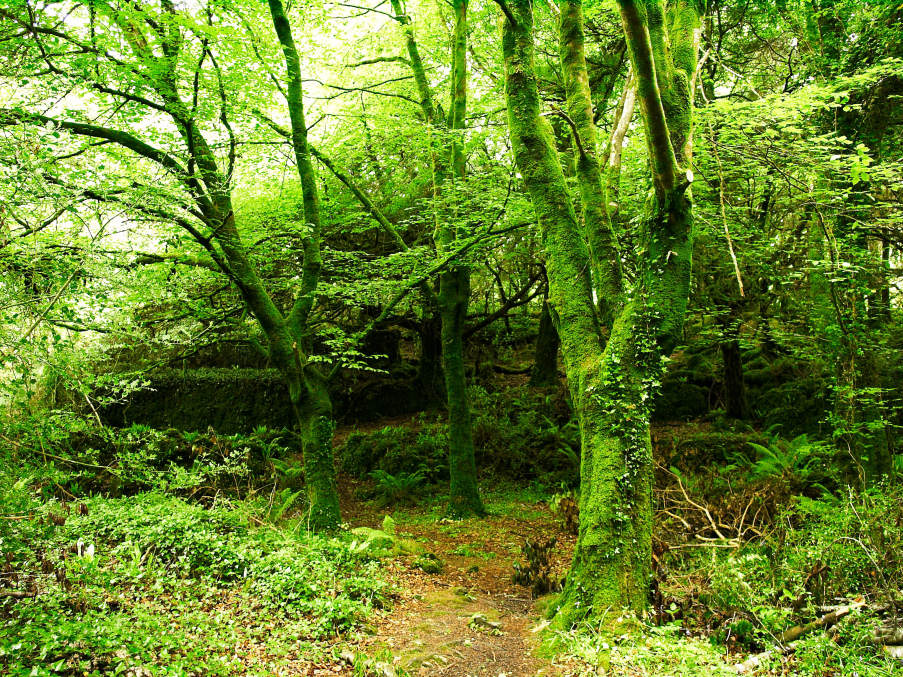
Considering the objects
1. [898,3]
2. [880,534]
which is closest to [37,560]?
[880,534]

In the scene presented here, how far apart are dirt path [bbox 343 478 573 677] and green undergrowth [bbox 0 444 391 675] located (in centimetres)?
46

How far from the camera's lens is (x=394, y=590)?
5.64 meters

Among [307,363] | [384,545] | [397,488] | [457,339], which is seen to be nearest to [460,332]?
[457,339]

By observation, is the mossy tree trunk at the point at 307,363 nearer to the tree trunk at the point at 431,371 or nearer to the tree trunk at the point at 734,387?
the tree trunk at the point at 431,371

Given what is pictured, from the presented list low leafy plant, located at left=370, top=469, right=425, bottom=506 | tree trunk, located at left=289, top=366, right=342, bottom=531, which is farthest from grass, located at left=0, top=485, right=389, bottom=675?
A: low leafy plant, located at left=370, top=469, right=425, bottom=506

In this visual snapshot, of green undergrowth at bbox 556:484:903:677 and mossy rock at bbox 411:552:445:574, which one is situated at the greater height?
green undergrowth at bbox 556:484:903:677

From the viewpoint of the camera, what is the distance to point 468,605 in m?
5.55

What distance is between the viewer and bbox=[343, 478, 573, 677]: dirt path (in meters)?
4.15

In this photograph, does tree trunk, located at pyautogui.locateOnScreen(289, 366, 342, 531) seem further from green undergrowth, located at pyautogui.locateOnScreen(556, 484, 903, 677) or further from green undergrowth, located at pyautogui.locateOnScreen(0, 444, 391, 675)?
green undergrowth, located at pyautogui.locateOnScreen(556, 484, 903, 677)

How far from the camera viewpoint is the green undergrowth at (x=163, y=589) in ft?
10.5

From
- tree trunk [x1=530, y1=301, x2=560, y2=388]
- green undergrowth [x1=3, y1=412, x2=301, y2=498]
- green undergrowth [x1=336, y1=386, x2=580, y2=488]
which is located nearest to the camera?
green undergrowth [x1=3, y1=412, x2=301, y2=498]

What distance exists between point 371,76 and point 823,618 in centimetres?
1371

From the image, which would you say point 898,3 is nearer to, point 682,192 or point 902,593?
point 682,192

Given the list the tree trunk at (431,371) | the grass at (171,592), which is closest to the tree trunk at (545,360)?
the tree trunk at (431,371)
